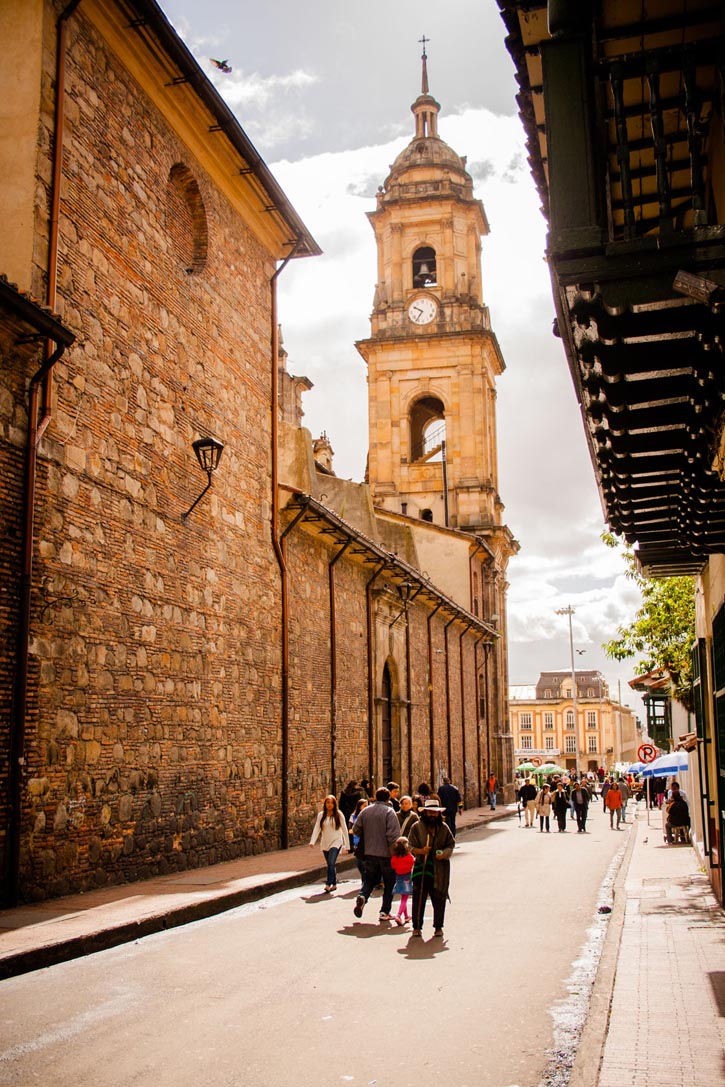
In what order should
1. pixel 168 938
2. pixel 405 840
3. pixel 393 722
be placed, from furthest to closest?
pixel 393 722 → pixel 405 840 → pixel 168 938

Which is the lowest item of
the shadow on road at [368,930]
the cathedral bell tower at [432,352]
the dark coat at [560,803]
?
the dark coat at [560,803]

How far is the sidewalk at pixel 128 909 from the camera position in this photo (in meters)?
8.77

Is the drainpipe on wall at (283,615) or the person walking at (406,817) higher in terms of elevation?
the drainpipe on wall at (283,615)

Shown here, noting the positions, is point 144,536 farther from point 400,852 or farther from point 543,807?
point 543,807

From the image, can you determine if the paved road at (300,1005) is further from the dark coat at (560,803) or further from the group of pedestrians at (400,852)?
the dark coat at (560,803)

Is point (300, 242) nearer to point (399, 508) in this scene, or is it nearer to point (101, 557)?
point (101, 557)

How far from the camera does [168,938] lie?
400 inches

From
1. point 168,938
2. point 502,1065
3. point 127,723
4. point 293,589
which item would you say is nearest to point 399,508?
point 293,589

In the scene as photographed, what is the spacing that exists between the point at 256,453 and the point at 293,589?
338 centimetres

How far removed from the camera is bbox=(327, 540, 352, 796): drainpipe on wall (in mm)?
23219

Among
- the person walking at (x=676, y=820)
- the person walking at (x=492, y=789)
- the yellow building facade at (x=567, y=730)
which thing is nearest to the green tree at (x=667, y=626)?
the person walking at (x=676, y=820)

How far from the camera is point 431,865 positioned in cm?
1090

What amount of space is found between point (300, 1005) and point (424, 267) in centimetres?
5045

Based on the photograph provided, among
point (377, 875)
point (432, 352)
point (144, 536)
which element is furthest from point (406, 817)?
point (432, 352)
